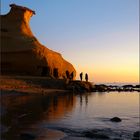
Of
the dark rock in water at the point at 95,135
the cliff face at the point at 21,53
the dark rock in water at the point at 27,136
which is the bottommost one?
the dark rock in water at the point at 95,135

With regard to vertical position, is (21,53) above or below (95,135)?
above

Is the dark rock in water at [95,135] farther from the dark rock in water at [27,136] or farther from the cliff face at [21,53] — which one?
the cliff face at [21,53]

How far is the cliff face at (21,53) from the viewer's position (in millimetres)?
58719

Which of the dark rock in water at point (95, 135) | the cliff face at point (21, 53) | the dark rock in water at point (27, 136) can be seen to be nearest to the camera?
the dark rock in water at point (27, 136)

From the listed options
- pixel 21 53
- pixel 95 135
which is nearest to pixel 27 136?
pixel 95 135

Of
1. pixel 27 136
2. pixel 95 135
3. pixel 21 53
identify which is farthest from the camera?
pixel 21 53

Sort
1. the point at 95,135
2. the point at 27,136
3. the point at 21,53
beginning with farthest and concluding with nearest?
the point at 21,53, the point at 95,135, the point at 27,136

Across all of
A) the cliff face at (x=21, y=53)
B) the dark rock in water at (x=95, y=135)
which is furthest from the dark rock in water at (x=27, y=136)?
the cliff face at (x=21, y=53)

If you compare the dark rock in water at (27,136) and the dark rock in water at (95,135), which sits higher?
the dark rock in water at (27,136)

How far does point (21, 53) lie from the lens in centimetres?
5891

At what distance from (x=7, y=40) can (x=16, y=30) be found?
4.38m

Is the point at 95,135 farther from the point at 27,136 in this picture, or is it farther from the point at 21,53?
the point at 21,53

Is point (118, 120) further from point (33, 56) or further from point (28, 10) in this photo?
point (28, 10)

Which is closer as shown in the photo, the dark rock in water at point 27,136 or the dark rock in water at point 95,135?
the dark rock in water at point 27,136
